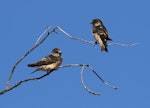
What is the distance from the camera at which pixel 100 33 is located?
44.2 feet

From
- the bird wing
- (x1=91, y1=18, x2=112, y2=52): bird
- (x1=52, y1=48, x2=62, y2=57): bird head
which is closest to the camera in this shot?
the bird wing

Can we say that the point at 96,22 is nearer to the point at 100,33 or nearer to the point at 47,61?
the point at 100,33

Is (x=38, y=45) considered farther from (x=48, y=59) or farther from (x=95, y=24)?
(x=95, y=24)

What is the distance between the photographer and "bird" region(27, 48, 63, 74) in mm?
9852

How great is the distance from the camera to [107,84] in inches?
258

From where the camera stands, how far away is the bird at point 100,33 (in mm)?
12612

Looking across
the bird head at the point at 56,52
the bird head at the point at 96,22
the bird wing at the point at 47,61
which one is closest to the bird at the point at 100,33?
the bird head at the point at 96,22

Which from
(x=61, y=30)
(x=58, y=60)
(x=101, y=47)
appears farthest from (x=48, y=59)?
(x=61, y=30)

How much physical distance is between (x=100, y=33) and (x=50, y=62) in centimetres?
339

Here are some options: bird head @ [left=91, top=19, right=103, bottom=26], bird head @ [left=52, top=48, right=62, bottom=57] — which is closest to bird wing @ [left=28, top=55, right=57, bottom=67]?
bird head @ [left=52, top=48, right=62, bottom=57]

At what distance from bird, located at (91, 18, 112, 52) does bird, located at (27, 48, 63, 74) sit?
5.46 ft

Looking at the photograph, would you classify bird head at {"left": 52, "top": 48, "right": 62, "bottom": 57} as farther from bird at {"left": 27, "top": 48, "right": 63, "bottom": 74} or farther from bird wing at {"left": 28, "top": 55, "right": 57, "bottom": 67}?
bird wing at {"left": 28, "top": 55, "right": 57, "bottom": 67}

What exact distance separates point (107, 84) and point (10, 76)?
1.29m

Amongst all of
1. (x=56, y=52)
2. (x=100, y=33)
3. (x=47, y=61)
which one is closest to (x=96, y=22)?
(x=100, y=33)
